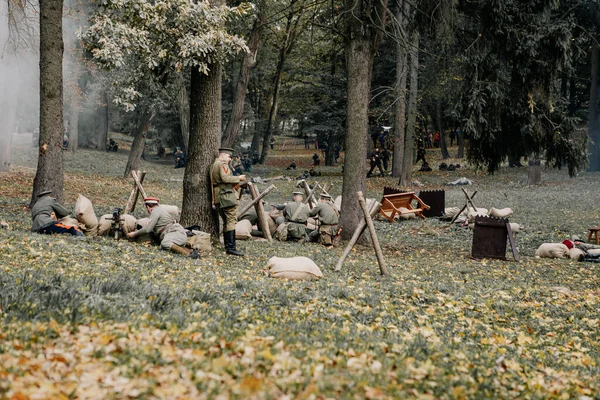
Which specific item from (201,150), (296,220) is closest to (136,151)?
(296,220)

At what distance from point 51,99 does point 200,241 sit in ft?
16.7

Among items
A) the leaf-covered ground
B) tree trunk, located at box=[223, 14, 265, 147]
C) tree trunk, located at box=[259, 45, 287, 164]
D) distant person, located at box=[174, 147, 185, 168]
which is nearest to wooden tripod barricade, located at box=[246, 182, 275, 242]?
the leaf-covered ground

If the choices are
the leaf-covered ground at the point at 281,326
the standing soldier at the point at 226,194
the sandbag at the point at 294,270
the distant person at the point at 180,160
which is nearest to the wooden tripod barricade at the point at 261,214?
the leaf-covered ground at the point at 281,326

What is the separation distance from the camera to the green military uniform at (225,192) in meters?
10.5

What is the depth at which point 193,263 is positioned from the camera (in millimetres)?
9055

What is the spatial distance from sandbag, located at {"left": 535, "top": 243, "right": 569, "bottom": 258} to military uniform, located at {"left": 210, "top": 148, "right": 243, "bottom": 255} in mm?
6960

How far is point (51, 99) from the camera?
12.6 m

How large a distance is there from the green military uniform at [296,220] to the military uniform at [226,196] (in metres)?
3.49

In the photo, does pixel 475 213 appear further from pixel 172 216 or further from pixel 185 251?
pixel 185 251

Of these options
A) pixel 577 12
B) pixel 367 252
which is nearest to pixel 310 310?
pixel 367 252

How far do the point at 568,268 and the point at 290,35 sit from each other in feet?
77.8

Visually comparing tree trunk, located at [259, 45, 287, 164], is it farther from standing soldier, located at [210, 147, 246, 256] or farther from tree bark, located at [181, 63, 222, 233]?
standing soldier, located at [210, 147, 246, 256]

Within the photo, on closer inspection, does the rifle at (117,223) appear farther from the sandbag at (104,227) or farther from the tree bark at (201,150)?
the tree bark at (201,150)

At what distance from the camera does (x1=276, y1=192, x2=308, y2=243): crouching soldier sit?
45.8ft
